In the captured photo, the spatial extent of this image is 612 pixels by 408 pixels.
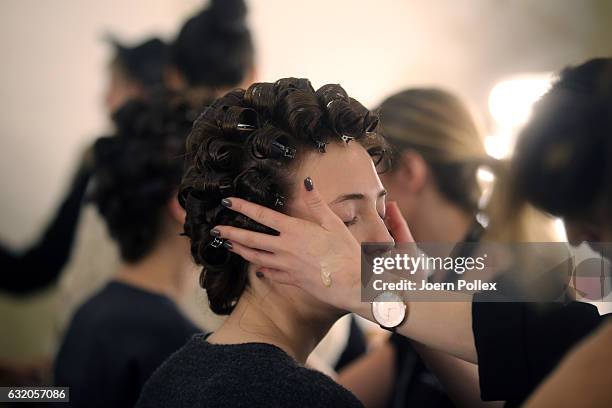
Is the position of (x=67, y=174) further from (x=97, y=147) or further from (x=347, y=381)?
→ (x=347, y=381)

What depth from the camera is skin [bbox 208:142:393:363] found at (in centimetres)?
90

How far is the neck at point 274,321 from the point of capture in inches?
35.5

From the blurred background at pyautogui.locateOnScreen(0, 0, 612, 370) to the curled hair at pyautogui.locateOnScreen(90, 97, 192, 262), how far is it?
0.19 m

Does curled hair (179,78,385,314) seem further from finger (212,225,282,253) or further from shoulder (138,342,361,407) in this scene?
shoulder (138,342,361,407)

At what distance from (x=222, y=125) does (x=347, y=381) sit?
80cm

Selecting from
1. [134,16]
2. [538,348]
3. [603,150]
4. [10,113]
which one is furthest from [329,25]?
[10,113]

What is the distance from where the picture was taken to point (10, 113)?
84.4 inches

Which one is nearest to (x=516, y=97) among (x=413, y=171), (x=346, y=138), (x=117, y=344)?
(x=413, y=171)

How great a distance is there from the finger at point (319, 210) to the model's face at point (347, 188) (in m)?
0.03

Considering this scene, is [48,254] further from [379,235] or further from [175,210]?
[379,235]

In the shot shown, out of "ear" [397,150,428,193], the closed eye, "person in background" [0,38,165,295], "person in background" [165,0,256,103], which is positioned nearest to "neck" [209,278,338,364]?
the closed eye

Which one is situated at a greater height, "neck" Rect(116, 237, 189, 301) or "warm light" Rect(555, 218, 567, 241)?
"warm light" Rect(555, 218, 567, 241)

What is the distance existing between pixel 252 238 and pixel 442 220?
57 cm

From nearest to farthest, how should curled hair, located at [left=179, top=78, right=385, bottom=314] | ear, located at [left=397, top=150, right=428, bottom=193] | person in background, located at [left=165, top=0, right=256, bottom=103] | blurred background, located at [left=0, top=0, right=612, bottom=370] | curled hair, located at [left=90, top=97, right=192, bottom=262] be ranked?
curled hair, located at [left=179, top=78, right=385, bottom=314], blurred background, located at [left=0, top=0, right=612, bottom=370], ear, located at [left=397, top=150, right=428, bottom=193], curled hair, located at [left=90, top=97, right=192, bottom=262], person in background, located at [left=165, top=0, right=256, bottom=103]
